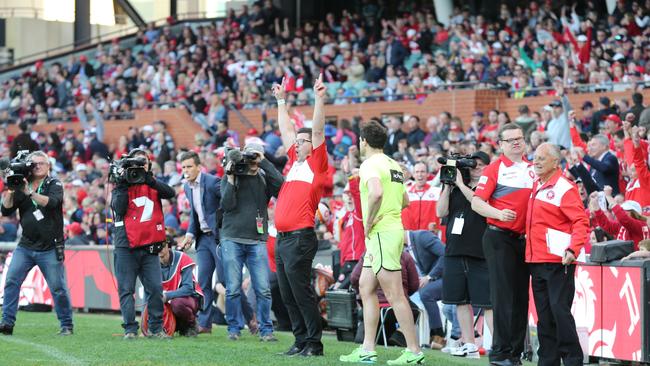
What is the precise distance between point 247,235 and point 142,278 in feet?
3.92

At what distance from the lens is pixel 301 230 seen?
1023 cm

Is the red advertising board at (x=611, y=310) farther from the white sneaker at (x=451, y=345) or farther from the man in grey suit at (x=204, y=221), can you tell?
the man in grey suit at (x=204, y=221)

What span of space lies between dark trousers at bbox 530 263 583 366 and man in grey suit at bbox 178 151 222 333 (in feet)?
14.1

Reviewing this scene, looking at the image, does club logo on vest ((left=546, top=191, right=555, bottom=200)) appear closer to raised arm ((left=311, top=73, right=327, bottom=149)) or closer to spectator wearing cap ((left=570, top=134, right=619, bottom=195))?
raised arm ((left=311, top=73, right=327, bottom=149))

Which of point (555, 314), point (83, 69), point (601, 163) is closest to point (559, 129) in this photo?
point (601, 163)

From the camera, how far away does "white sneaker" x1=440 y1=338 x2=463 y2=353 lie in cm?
1161

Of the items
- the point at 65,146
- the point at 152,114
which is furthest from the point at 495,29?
the point at 65,146

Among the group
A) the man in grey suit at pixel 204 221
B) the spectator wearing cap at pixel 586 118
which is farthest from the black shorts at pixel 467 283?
the spectator wearing cap at pixel 586 118

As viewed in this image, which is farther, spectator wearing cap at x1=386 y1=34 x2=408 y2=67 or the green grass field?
spectator wearing cap at x1=386 y1=34 x2=408 y2=67

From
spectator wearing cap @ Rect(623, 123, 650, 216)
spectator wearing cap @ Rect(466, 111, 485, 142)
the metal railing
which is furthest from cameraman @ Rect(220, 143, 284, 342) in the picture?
the metal railing

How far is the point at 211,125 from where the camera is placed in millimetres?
27766

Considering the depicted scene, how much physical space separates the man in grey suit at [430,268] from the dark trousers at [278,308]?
6.53 feet

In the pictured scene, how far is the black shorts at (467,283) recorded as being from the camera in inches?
437

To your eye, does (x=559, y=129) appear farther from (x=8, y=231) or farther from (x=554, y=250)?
(x=8, y=231)
